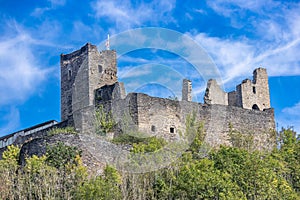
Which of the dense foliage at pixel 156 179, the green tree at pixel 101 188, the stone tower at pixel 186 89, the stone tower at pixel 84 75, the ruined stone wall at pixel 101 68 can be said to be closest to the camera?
the green tree at pixel 101 188

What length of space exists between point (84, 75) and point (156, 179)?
619 inches

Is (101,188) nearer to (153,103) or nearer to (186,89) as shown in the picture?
(153,103)

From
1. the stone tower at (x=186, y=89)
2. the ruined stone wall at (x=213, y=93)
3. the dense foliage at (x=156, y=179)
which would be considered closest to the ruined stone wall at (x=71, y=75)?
the stone tower at (x=186, y=89)

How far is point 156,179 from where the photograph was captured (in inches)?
1021

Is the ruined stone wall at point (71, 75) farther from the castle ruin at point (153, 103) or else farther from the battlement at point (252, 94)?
the battlement at point (252, 94)

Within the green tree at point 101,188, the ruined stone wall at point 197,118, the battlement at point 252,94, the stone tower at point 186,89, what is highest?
the battlement at point 252,94

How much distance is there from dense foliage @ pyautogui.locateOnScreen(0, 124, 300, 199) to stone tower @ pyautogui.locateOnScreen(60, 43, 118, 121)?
Answer: 1118cm

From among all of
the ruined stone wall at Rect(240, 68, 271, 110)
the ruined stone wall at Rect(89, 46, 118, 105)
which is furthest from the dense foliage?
the ruined stone wall at Rect(240, 68, 271, 110)

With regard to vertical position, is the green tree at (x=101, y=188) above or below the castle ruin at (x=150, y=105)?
below

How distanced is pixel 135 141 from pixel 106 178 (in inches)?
231

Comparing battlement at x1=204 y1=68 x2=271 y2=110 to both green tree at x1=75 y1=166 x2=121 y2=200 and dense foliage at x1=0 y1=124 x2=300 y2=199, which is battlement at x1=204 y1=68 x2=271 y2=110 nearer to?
dense foliage at x1=0 y1=124 x2=300 y2=199

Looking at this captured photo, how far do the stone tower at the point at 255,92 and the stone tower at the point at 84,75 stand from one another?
27.5ft

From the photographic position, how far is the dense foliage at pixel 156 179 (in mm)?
24875

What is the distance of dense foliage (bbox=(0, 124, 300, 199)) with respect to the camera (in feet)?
81.6
